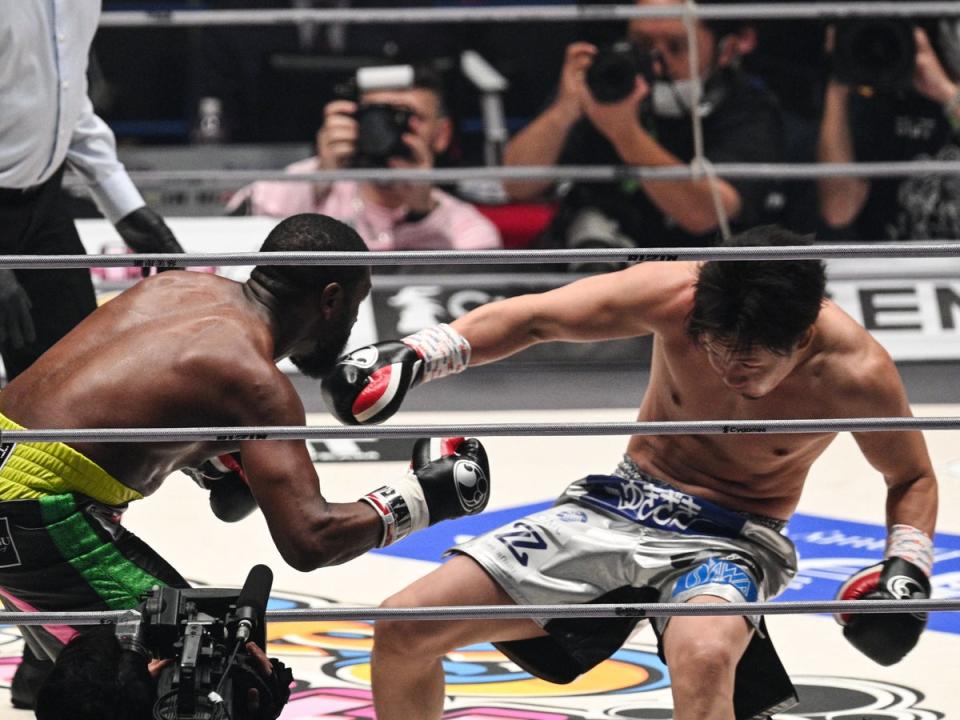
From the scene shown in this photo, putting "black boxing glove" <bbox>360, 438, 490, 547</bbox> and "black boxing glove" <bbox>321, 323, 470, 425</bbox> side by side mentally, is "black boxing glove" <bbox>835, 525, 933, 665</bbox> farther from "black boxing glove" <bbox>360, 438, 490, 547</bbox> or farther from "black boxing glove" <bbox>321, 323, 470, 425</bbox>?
"black boxing glove" <bbox>321, 323, 470, 425</bbox>

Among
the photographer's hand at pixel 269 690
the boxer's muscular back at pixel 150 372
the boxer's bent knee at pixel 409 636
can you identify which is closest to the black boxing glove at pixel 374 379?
the boxer's muscular back at pixel 150 372

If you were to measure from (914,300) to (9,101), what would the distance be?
8.71ft

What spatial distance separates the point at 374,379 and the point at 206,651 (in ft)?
1.73

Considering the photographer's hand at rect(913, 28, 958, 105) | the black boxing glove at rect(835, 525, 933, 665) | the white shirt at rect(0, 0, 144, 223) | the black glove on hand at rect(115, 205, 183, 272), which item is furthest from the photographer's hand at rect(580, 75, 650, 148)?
the black boxing glove at rect(835, 525, 933, 665)

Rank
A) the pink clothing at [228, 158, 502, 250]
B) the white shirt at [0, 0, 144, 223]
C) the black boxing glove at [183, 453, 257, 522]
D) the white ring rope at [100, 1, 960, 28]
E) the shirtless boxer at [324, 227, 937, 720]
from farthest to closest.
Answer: the pink clothing at [228, 158, 502, 250]
the white ring rope at [100, 1, 960, 28]
the white shirt at [0, 0, 144, 223]
the black boxing glove at [183, 453, 257, 522]
the shirtless boxer at [324, 227, 937, 720]

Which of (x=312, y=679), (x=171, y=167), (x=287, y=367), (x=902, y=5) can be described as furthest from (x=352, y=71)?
(x=312, y=679)

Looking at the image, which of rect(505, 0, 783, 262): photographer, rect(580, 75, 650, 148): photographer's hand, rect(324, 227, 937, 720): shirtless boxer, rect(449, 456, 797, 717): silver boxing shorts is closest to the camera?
rect(324, 227, 937, 720): shirtless boxer

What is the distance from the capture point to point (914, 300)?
181 inches

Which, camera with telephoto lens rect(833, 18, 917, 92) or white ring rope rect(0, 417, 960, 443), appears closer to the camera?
white ring rope rect(0, 417, 960, 443)

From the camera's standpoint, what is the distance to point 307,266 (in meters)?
2.39

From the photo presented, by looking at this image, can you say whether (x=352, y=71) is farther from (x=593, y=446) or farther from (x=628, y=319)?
(x=628, y=319)

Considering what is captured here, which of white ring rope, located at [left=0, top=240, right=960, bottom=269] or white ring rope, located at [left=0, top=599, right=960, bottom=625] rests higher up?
white ring rope, located at [left=0, top=240, right=960, bottom=269]

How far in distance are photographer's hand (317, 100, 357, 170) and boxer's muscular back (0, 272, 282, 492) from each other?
7.73 ft

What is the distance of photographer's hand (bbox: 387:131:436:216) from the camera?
4.79m
